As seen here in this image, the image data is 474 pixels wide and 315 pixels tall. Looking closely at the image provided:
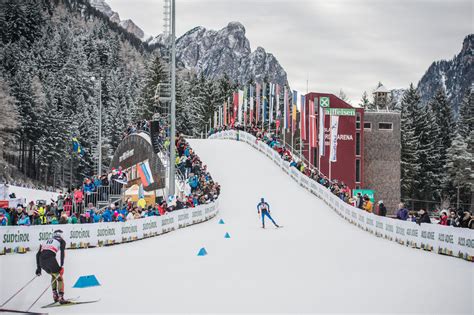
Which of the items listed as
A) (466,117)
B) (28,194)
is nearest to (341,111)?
(28,194)

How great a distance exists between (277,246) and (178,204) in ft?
27.0

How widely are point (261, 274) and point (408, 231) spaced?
29.1 ft

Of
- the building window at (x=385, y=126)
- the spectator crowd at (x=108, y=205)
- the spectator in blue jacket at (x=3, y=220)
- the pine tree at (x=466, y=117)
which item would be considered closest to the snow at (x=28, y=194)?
the spectator crowd at (x=108, y=205)

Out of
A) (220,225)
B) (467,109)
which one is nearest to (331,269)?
(220,225)

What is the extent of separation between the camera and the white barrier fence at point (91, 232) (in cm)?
1883

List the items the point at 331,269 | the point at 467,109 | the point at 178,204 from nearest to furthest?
the point at 331,269
the point at 178,204
the point at 467,109

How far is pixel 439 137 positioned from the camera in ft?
300

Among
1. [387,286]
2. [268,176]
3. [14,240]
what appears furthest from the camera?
[268,176]

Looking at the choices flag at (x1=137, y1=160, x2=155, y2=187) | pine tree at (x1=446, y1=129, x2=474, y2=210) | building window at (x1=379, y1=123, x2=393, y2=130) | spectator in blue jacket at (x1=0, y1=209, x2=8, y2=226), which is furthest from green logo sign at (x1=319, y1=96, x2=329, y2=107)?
spectator in blue jacket at (x1=0, y1=209, x2=8, y2=226)

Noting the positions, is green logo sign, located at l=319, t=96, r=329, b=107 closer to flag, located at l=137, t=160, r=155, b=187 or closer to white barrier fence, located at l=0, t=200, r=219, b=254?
flag, located at l=137, t=160, r=155, b=187

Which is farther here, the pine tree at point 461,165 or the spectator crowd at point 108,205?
the pine tree at point 461,165

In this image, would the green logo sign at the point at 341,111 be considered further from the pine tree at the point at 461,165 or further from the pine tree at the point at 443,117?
the pine tree at the point at 443,117

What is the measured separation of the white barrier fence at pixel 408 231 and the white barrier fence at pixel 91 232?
841 cm

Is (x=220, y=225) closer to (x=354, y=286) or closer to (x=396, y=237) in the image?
(x=396, y=237)
